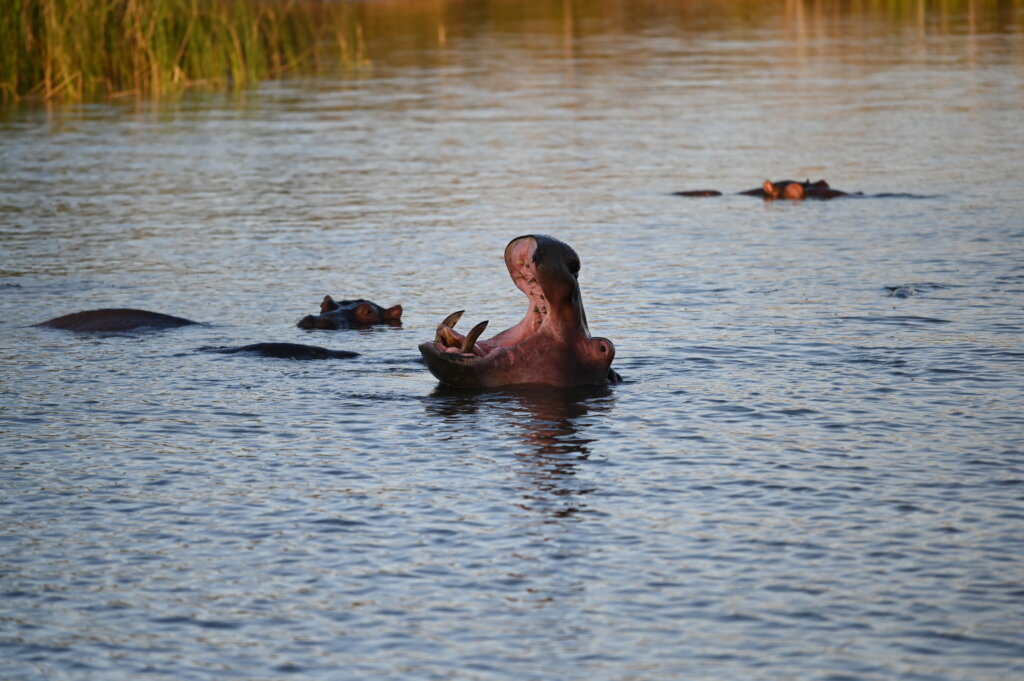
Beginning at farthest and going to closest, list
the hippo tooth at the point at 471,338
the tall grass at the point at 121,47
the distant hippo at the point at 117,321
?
the tall grass at the point at 121,47, the distant hippo at the point at 117,321, the hippo tooth at the point at 471,338

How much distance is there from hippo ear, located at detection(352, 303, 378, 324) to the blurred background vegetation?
17723 mm

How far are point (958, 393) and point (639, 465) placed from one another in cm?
237

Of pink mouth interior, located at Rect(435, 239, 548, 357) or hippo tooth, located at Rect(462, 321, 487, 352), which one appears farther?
hippo tooth, located at Rect(462, 321, 487, 352)

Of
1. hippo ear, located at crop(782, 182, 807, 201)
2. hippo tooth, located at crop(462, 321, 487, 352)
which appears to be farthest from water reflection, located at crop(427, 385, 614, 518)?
hippo ear, located at crop(782, 182, 807, 201)

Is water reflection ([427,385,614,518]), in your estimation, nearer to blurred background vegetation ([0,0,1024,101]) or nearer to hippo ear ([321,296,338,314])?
hippo ear ([321,296,338,314])

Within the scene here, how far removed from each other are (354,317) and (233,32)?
20664mm

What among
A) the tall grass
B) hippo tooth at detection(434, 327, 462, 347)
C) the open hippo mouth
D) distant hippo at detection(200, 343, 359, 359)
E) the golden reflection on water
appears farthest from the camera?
the golden reflection on water

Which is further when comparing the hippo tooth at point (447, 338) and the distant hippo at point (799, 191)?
the distant hippo at point (799, 191)

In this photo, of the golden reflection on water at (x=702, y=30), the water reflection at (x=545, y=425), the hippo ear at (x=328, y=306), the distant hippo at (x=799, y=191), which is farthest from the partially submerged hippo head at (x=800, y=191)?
the golden reflection on water at (x=702, y=30)

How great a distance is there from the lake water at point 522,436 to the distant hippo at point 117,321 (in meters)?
0.13

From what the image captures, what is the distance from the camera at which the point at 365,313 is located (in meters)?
12.3

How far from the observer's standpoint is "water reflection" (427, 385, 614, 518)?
312 inches

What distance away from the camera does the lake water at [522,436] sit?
6.27m

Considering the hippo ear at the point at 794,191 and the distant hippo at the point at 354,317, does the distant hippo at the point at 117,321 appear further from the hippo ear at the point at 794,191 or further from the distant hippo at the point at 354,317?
the hippo ear at the point at 794,191
